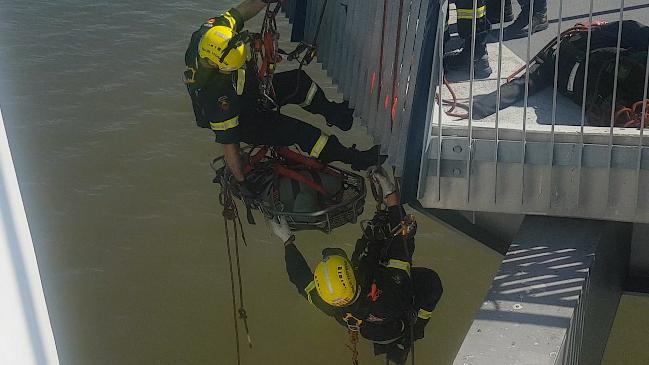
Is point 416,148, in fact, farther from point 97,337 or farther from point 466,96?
point 97,337

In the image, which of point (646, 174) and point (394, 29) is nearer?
point (646, 174)

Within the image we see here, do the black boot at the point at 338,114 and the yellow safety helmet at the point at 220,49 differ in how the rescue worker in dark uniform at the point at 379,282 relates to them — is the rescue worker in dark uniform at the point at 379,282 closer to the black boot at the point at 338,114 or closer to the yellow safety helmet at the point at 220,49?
the black boot at the point at 338,114

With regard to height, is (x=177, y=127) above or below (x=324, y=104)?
below

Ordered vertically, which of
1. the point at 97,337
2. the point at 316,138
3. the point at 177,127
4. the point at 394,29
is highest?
the point at 394,29

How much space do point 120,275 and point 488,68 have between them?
5414 millimetres

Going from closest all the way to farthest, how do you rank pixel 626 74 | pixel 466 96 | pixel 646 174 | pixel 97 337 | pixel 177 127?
pixel 646 174
pixel 626 74
pixel 466 96
pixel 97 337
pixel 177 127

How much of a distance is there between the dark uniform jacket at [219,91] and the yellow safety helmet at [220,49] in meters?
0.10

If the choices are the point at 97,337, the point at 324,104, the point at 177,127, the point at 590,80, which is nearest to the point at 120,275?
the point at 97,337

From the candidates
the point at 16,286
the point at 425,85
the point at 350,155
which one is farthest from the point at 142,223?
the point at 16,286

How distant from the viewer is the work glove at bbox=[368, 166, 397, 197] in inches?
235

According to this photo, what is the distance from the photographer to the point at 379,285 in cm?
601

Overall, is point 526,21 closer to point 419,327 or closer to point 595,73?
point 595,73

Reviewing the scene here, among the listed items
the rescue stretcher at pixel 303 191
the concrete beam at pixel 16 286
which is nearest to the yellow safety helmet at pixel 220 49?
the rescue stretcher at pixel 303 191

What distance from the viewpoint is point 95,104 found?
12.8 metres
